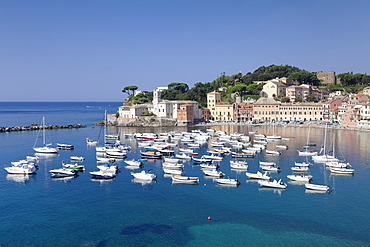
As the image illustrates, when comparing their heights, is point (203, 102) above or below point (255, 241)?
above

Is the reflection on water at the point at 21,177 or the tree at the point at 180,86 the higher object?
the tree at the point at 180,86

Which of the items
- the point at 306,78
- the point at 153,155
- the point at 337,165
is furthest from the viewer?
the point at 306,78

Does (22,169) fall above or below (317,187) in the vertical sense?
above

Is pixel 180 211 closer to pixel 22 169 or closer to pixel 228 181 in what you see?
pixel 228 181

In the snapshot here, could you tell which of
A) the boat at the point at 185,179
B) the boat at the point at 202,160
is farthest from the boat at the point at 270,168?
the boat at the point at 185,179

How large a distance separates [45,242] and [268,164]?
87.5ft

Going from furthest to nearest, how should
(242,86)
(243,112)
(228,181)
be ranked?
(242,86) < (243,112) < (228,181)

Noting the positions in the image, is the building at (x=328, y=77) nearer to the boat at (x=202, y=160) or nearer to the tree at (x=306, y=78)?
the tree at (x=306, y=78)

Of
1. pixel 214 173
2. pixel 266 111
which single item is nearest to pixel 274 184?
pixel 214 173

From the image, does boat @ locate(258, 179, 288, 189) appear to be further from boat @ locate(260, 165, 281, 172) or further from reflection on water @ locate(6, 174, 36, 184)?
reflection on water @ locate(6, 174, 36, 184)

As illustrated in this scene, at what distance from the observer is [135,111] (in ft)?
307

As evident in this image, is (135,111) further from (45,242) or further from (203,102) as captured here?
(45,242)

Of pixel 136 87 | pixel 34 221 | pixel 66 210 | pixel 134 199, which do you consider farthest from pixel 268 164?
pixel 136 87

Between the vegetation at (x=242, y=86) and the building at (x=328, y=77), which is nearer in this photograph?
the vegetation at (x=242, y=86)
